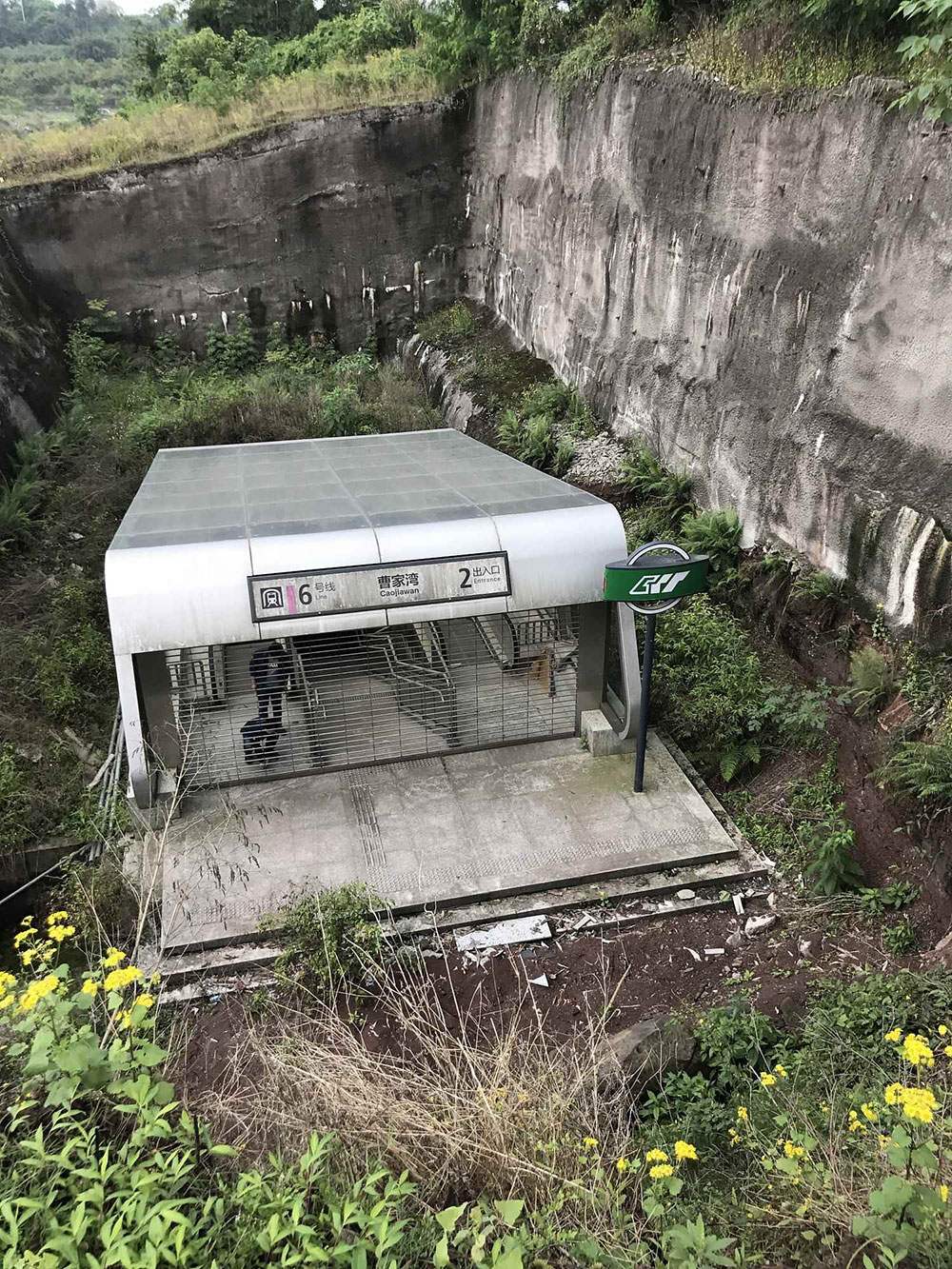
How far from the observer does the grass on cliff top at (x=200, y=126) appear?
19.4m

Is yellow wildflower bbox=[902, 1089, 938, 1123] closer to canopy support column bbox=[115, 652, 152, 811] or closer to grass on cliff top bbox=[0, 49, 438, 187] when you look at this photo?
canopy support column bbox=[115, 652, 152, 811]

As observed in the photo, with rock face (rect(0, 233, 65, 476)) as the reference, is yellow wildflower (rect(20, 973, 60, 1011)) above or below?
below

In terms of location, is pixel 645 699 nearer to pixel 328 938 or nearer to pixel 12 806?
pixel 328 938

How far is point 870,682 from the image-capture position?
7848 mm

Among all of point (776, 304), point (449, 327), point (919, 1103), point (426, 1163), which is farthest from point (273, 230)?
point (919, 1103)

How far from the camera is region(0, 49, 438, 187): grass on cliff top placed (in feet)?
63.7

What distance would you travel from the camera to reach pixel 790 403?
384 inches

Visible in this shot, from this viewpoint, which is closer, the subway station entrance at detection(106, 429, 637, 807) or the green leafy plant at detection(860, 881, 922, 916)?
the green leafy plant at detection(860, 881, 922, 916)

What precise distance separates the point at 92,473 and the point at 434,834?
31.6 ft

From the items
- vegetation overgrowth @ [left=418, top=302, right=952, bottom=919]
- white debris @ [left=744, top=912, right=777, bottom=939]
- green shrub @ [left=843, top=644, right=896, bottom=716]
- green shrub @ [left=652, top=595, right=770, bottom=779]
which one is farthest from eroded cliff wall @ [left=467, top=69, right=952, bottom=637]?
white debris @ [left=744, top=912, right=777, bottom=939]

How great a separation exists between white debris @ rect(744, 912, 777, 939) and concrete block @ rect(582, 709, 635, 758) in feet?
7.61

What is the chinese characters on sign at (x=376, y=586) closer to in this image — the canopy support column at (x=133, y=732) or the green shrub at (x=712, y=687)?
the canopy support column at (x=133, y=732)

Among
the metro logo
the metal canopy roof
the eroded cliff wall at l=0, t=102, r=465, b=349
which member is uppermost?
the eroded cliff wall at l=0, t=102, r=465, b=349

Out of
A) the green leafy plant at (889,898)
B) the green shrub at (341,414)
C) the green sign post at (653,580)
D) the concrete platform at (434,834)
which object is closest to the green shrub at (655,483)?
the concrete platform at (434,834)
